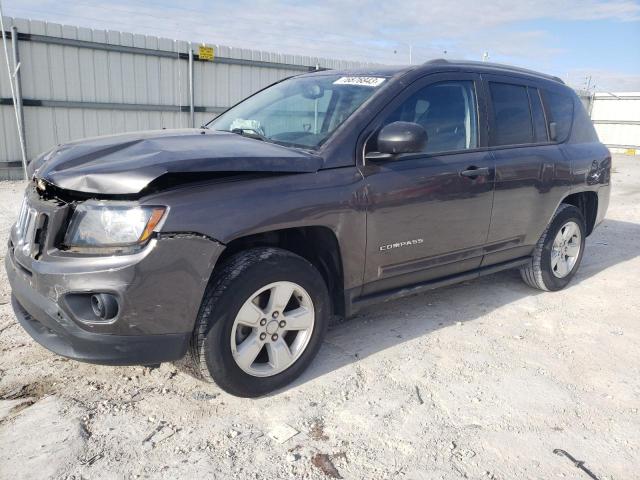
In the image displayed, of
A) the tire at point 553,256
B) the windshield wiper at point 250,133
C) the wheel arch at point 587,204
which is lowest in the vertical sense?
the tire at point 553,256

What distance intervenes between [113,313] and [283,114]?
1.82 metres

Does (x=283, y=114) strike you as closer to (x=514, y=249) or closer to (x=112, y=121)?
(x=514, y=249)

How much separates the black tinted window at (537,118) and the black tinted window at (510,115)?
0.06 metres

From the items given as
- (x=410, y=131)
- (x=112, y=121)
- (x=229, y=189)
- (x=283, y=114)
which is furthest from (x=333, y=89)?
(x=112, y=121)

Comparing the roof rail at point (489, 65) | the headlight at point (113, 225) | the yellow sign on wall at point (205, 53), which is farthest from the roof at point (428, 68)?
the yellow sign on wall at point (205, 53)

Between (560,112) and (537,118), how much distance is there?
16.0 inches

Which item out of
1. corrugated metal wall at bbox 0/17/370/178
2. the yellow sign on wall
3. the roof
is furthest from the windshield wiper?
the yellow sign on wall

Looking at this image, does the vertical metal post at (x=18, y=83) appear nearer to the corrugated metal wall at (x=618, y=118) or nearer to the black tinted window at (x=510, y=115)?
the black tinted window at (x=510, y=115)

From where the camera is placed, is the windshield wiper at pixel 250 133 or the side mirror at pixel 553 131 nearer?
the windshield wiper at pixel 250 133

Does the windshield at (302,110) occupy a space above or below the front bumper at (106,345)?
above

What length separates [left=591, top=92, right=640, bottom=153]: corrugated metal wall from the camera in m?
20.5

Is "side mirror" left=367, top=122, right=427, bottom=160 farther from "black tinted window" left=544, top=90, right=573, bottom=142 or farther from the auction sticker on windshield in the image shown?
"black tinted window" left=544, top=90, right=573, bottom=142

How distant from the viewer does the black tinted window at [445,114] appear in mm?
3416

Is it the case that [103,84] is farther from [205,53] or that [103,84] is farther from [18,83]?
[205,53]
